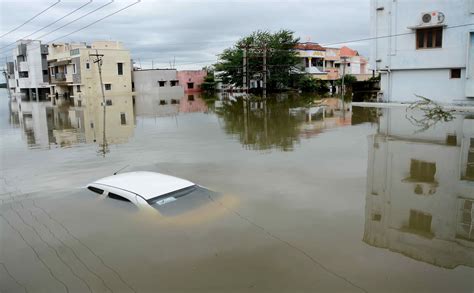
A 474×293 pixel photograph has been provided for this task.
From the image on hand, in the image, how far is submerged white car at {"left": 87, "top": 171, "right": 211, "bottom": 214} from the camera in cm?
869

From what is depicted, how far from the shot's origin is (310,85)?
64.9 metres

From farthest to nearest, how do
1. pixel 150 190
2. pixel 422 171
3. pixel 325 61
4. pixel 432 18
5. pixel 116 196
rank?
1. pixel 325 61
2. pixel 432 18
3. pixel 422 171
4. pixel 116 196
5. pixel 150 190

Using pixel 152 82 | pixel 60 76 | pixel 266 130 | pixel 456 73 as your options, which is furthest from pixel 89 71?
pixel 456 73

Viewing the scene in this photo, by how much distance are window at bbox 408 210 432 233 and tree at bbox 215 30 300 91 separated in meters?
50.9

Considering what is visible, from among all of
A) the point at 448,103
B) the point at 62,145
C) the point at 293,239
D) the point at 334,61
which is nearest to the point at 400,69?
the point at 448,103

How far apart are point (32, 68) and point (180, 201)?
80.6 m

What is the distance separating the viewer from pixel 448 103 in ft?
99.7

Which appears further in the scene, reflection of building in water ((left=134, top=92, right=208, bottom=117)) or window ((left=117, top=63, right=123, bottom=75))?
window ((left=117, top=63, right=123, bottom=75))

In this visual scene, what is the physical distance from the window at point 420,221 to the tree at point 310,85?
56205 mm

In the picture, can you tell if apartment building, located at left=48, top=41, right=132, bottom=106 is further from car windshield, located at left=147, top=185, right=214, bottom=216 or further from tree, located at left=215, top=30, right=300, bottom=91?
car windshield, located at left=147, top=185, right=214, bottom=216

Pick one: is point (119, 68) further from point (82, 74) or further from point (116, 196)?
point (116, 196)

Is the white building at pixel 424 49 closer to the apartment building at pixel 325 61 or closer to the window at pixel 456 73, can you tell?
the window at pixel 456 73

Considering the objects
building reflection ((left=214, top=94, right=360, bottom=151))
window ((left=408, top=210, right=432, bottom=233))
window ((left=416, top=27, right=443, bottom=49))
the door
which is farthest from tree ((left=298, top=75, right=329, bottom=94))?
window ((left=408, top=210, right=432, bottom=233))

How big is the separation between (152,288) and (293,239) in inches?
107
